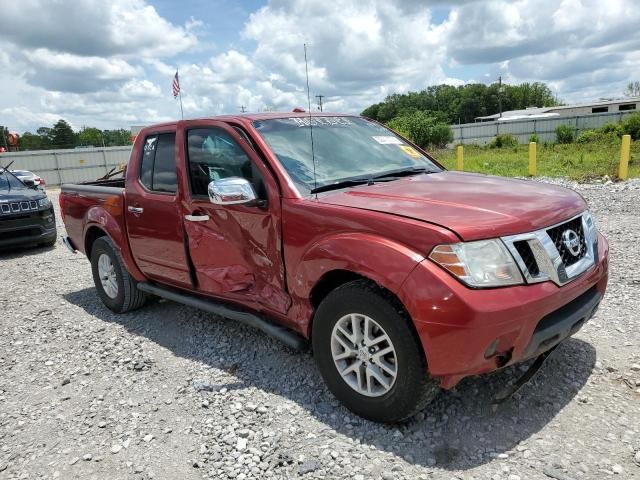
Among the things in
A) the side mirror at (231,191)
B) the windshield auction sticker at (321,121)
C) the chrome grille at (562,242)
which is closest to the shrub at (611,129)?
the windshield auction sticker at (321,121)

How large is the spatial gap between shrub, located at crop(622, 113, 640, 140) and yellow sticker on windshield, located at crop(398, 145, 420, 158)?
33.5 metres

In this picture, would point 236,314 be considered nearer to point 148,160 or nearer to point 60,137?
point 148,160

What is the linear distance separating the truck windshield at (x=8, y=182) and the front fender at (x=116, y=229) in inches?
218

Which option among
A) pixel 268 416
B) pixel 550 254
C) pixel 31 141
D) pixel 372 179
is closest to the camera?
pixel 550 254

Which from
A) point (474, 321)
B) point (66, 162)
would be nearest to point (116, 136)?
point (66, 162)

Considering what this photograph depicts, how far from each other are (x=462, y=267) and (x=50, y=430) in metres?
2.79

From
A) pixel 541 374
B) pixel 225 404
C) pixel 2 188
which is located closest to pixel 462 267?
pixel 541 374

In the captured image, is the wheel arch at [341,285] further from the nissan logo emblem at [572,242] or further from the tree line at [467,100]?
the tree line at [467,100]

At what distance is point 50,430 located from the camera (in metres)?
3.37

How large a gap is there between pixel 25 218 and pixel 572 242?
29.4 ft

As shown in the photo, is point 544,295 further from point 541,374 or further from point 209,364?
point 209,364

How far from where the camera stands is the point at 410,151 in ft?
14.1

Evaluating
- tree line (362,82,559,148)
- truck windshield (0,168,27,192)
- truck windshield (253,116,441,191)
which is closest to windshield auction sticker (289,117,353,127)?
truck windshield (253,116,441,191)

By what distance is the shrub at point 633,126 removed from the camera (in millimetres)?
32281
